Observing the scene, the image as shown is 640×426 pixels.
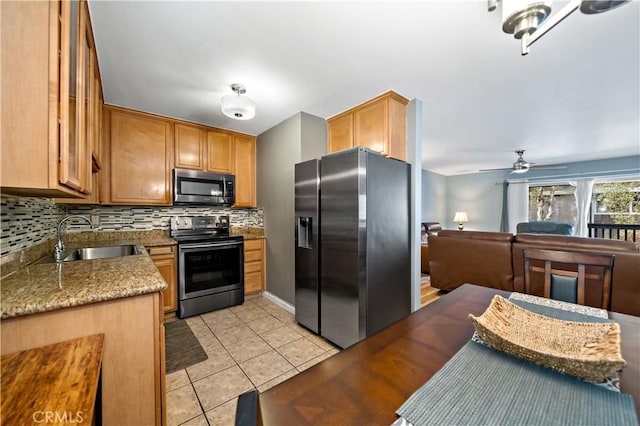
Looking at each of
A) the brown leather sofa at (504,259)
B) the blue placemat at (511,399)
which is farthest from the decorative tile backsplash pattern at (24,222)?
the brown leather sofa at (504,259)

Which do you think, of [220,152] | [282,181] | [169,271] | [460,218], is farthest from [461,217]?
[169,271]

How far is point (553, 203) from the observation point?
6055 millimetres

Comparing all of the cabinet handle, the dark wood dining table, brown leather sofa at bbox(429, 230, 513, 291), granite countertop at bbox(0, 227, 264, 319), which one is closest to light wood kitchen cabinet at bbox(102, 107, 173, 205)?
the cabinet handle

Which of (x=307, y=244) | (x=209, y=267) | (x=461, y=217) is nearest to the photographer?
(x=307, y=244)

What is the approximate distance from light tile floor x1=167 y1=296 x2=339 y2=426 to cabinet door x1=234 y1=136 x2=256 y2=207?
1.49 m

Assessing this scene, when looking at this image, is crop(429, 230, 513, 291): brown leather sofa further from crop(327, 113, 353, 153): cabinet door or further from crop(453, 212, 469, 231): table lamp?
crop(453, 212, 469, 231): table lamp

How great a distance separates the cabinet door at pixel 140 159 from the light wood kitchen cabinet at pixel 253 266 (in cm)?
114

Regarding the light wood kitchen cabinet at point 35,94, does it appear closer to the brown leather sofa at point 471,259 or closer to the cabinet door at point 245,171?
the cabinet door at point 245,171

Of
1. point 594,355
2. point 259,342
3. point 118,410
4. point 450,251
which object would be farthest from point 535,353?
point 450,251

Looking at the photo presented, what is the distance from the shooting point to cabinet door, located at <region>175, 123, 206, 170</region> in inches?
119

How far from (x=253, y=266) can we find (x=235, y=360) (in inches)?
57.2

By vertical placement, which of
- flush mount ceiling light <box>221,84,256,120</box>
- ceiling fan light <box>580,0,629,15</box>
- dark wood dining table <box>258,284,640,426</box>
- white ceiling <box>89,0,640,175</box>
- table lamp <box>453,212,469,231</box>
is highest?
white ceiling <box>89,0,640,175</box>

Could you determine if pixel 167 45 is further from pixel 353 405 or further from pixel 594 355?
pixel 594 355

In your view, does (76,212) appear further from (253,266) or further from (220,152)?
(253,266)
